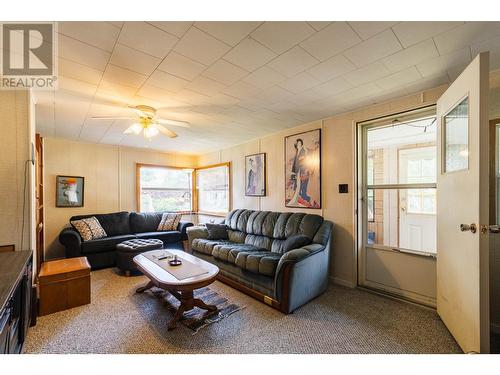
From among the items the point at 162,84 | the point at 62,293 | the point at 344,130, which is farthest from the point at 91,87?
the point at 344,130

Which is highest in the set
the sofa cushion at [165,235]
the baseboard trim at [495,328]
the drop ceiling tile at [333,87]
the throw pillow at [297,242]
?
the drop ceiling tile at [333,87]

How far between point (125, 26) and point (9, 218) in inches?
80.9

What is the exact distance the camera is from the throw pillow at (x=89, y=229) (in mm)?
3818

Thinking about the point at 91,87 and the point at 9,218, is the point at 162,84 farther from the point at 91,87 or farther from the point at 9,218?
the point at 9,218

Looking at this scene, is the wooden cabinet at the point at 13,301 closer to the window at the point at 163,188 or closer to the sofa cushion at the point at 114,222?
the sofa cushion at the point at 114,222

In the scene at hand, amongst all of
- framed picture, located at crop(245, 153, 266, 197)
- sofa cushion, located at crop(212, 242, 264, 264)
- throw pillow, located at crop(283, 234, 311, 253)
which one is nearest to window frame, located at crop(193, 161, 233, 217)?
framed picture, located at crop(245, 153, 266, 197)

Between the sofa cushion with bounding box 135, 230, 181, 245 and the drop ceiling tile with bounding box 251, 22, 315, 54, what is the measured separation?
156 inches

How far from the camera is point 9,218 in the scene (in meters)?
2.02

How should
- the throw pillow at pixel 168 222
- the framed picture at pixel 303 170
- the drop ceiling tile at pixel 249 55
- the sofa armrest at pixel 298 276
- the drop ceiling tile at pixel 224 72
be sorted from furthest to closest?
1. the throw pillow at pixel 168 222
2. the framed picture at pixel 303 170
3. the sofa armrest at pixel 298 276
4. the drop ceiling tile at pixel 224 72
5. the drop ceiling tile at pixel 249 55

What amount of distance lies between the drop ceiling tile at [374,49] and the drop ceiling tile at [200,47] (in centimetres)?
96

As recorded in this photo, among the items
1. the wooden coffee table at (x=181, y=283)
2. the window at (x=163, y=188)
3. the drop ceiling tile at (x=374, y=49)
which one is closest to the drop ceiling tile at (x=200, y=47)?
the drop ceiling tile at (x=374, y=49)

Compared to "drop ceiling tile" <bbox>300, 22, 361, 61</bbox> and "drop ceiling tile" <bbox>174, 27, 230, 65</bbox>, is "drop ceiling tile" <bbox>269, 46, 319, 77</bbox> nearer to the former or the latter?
"drop ceiling tile" <bbox>300, 22, 361, 61</bbox>

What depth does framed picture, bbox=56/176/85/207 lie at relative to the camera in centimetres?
421
